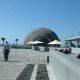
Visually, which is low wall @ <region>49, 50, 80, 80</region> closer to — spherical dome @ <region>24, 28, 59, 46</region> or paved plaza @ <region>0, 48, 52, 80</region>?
paved plaza @ <region>0, 48, 52, 80</region>

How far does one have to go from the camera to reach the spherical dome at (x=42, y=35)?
326ft

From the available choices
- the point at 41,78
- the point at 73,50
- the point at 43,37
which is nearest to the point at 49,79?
the point at 41,78

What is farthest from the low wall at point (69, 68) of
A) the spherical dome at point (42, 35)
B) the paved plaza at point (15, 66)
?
the spherical dome at point (42, 35)

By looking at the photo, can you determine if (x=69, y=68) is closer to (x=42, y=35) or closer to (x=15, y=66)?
(x=15, y=66)

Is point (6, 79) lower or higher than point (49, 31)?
lower

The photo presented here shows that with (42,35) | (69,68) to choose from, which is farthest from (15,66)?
(42,35)

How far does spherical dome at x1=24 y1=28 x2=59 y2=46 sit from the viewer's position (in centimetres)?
9938

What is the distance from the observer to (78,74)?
5.28 m

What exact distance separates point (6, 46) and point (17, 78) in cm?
1162

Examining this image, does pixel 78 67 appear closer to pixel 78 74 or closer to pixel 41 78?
pixel 78 74

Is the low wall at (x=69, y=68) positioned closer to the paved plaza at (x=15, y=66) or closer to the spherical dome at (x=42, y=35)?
the paved plaza at (x=15, y=66)

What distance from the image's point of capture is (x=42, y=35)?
99500mm

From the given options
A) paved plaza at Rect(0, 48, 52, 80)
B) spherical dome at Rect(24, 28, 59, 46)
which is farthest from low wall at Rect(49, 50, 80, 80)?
spherical dome at Rect(24, 28, 59, 46)

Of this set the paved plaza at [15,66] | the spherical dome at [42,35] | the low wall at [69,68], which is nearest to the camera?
the low wall at [69,68]
